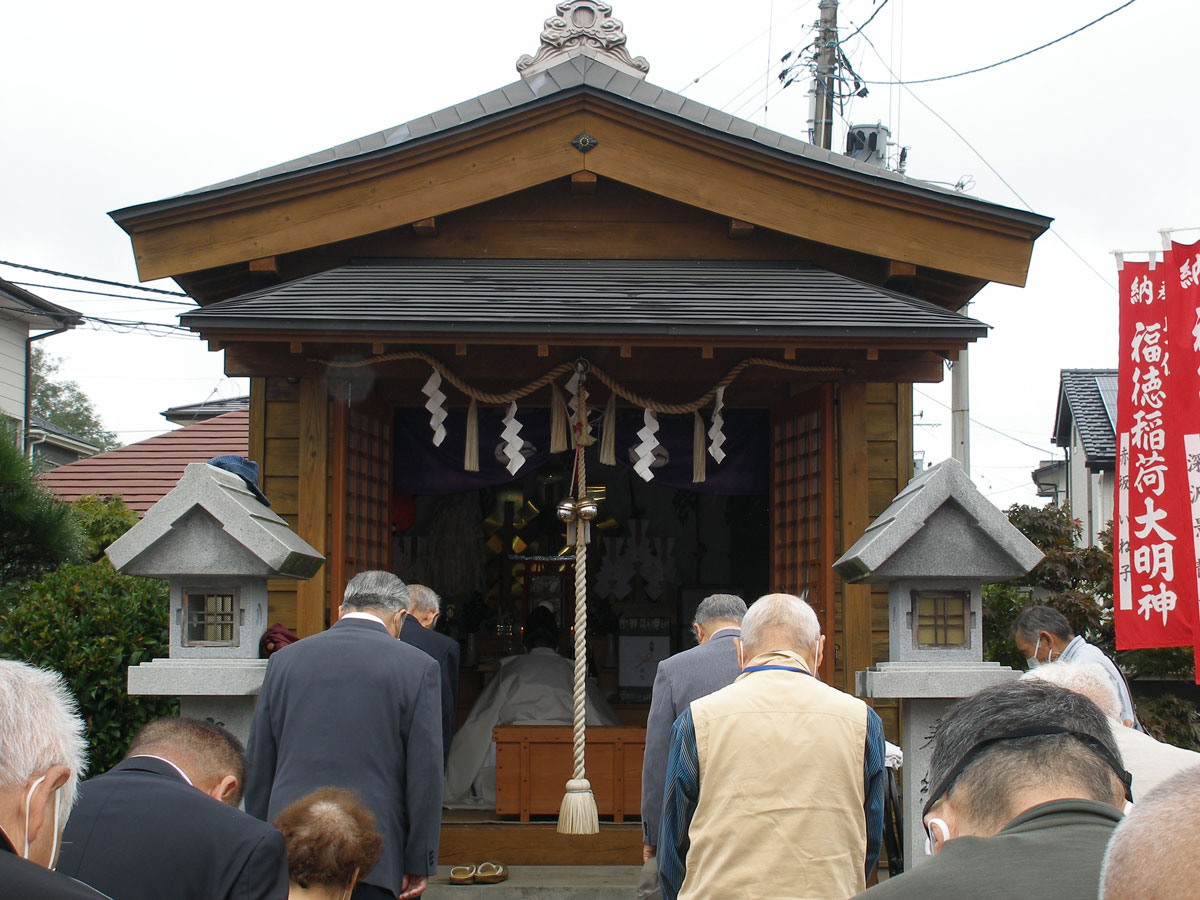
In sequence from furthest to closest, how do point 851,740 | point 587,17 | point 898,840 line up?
point 587,17, point 898,840, point 851,740

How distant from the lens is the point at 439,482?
8.82m

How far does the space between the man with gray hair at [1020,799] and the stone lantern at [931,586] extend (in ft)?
11.1

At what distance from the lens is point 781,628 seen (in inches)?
146

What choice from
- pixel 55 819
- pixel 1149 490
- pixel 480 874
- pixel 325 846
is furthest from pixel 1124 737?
pixel 1149 490

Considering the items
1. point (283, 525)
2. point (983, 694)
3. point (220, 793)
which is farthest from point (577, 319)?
point (983, 694)

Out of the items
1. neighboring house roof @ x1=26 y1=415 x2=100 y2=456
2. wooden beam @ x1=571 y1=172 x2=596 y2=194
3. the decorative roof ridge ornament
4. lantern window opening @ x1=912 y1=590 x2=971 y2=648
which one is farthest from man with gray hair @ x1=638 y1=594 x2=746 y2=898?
neighboring house roof @ x1=26 y1=415 x2=100 y2=456

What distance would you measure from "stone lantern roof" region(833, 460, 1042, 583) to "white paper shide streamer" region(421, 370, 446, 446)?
3200 mm

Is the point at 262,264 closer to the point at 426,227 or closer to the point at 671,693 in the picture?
the point at 426,227

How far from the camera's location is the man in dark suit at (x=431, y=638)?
271 inches

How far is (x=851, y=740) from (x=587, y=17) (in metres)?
8.35

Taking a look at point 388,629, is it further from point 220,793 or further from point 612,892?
point 612,892

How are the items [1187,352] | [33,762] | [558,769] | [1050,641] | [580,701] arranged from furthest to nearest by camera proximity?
[558,769] < [1187,352] < [580,701] < [1050,641] < [33,762]

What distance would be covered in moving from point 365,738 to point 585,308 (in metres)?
3.44

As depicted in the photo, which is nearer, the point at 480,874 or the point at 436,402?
the point at 480,874
